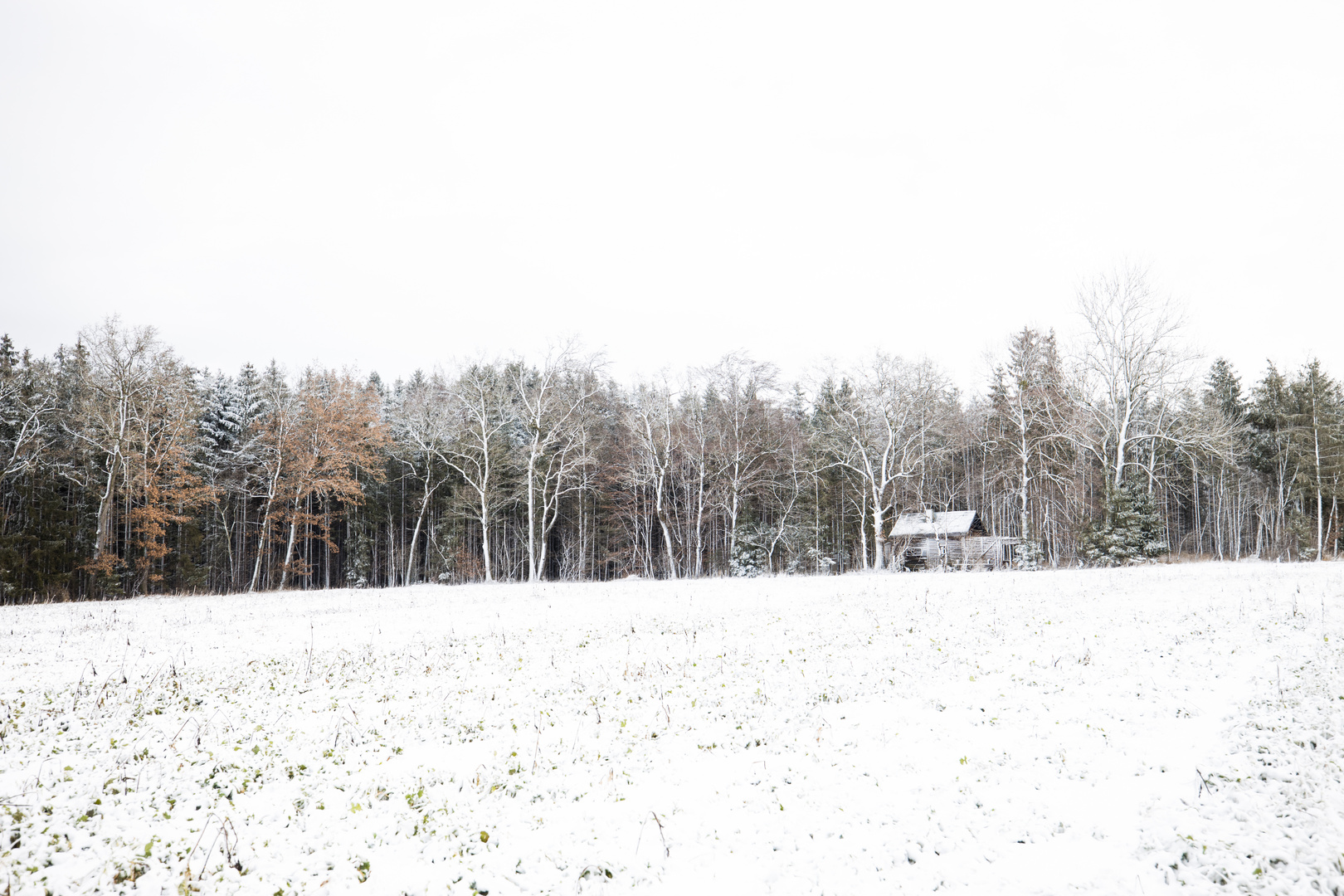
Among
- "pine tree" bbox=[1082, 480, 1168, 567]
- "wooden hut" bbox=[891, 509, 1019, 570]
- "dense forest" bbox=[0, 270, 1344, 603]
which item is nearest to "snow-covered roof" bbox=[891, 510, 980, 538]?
"wooden hut" bbox=[891, 509, 1019, 570]

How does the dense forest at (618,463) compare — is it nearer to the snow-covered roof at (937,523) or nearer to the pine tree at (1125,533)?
the pine tree at (1125,533)

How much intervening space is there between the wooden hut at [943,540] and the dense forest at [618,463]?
143 centimetres

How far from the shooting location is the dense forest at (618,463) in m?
29.3

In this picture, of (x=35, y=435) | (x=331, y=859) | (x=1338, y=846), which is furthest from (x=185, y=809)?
(x=35, y=435)

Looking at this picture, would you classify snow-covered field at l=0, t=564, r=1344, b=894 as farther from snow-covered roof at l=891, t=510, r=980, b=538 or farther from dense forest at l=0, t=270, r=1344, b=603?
snow-covered roof at l=891, t=510, r=980, b=538

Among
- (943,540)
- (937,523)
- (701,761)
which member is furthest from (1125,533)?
(701,761)

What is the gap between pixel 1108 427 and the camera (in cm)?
3172

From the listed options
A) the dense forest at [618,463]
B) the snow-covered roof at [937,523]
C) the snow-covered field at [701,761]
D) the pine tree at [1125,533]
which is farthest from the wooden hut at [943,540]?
the snow-covered field at [701,761]

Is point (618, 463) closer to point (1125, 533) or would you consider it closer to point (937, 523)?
point (937, 523)

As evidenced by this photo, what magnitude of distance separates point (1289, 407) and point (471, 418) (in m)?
52.7

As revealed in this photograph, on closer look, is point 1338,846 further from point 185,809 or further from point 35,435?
point 35,435

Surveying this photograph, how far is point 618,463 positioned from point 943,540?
20819 mm

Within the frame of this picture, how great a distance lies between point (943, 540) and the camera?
3897 centimetres

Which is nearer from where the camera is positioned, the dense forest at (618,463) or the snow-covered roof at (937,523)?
the dense forest at (618,463)
